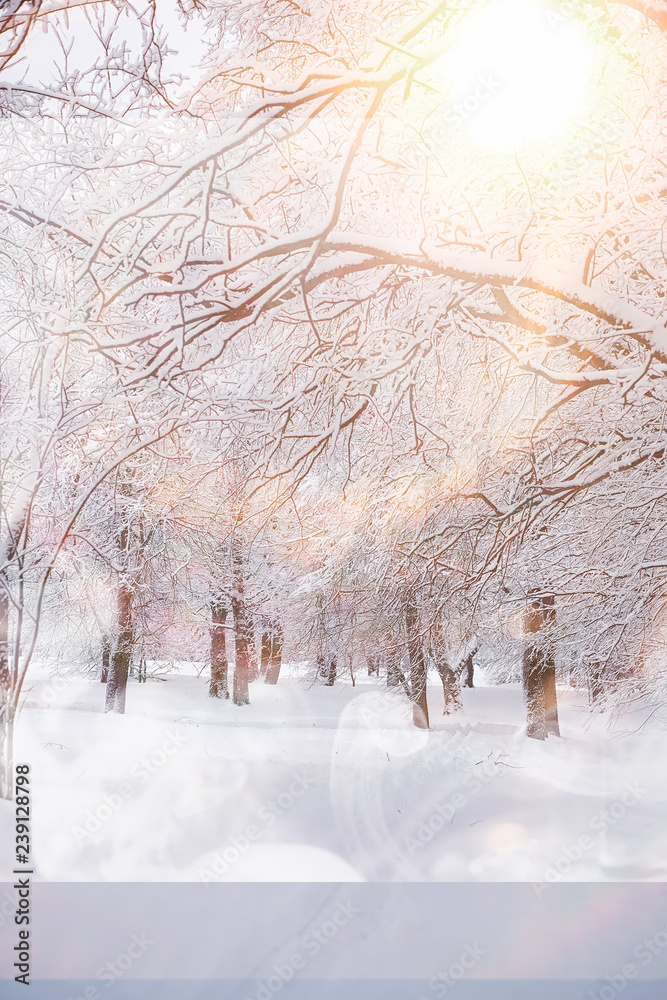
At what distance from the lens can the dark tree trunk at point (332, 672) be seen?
12951 mm

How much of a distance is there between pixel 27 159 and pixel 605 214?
9.76ft

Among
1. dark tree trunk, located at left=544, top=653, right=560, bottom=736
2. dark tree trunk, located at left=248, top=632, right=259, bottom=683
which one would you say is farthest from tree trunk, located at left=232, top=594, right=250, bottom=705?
dark tree trunk, located at left=544, top=653, right=560, bottom=736

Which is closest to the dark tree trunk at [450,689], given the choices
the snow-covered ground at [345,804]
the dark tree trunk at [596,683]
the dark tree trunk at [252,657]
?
the snow-covered ground at [345,804]

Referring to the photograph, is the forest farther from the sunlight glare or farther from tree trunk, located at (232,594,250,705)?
tree trunk, located at (232,594,250,705)

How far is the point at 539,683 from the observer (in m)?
10.4

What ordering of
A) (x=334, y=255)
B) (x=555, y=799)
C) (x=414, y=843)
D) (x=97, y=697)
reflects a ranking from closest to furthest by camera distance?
(x=334, y=255), (x=414, y=843), (x=555, y=799), (x=97, y=697)

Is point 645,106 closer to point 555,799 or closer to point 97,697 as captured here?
point 555,799

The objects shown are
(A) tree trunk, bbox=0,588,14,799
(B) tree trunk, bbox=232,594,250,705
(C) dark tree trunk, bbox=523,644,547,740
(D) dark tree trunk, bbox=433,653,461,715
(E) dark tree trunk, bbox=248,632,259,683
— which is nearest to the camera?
(A) tree trunk, bbox=0,588,14,799

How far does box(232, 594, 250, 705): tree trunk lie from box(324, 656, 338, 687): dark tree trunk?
196cm

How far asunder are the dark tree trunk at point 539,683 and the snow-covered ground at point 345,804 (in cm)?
25

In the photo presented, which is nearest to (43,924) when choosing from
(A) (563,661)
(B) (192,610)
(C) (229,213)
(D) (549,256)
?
(C) (229,213)

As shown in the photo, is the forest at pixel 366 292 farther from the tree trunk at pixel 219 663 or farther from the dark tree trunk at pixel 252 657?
the tree trunk at pixel 219 663

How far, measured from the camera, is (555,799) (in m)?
6.41

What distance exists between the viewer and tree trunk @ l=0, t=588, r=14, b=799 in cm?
465
